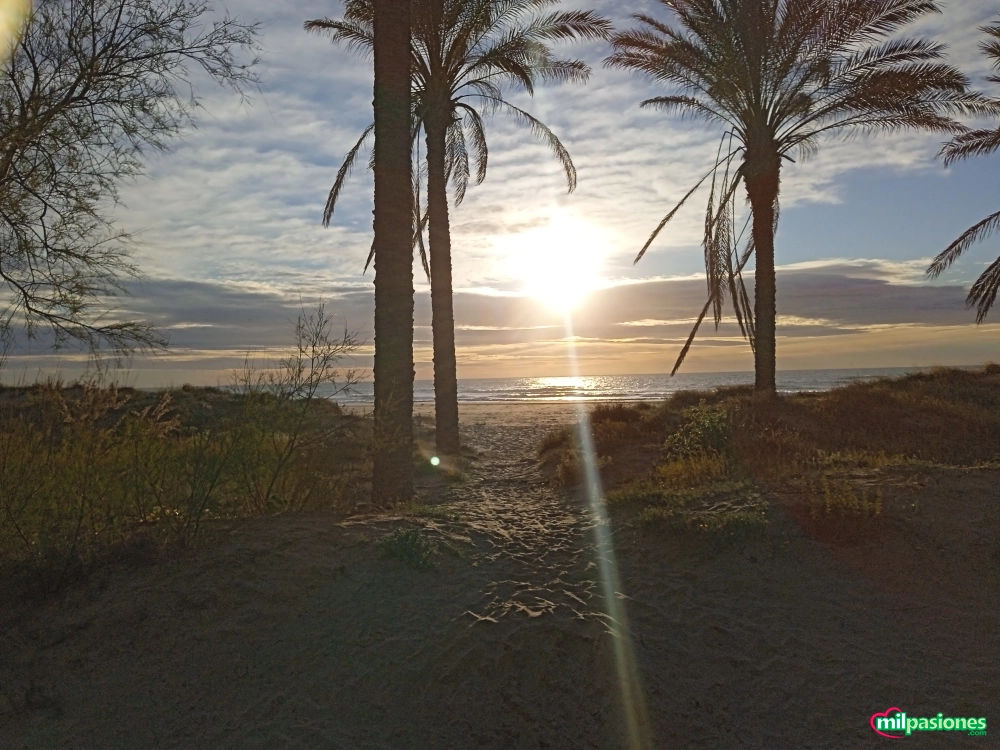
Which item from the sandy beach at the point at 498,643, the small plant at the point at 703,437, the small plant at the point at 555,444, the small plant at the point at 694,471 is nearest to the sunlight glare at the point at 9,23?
the sandy beach at the point at 498,643

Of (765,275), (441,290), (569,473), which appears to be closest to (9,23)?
(441,290)

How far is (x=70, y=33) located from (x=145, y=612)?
6253 millimetres

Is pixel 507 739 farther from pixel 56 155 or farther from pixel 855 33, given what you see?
pixel 855 33

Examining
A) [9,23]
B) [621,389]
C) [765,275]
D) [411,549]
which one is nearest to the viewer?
[411,549]

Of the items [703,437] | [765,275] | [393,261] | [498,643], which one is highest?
[765,275]

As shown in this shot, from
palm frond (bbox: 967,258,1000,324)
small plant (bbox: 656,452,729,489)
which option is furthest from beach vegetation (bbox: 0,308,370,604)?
palm frond (bbox: 967,258,1000,324)

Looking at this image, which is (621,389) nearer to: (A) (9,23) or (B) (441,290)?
(B) (441,290)

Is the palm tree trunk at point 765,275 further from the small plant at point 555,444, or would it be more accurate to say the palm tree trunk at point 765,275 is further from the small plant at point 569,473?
the small plant at point 569,473

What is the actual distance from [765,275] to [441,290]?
7.71m

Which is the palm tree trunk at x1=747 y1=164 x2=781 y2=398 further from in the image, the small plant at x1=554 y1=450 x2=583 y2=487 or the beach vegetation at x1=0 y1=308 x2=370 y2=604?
the beach vegetation at x1=0 y1=308 x2=370 y2=604

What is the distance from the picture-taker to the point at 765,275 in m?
15.3

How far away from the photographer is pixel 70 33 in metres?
7.12

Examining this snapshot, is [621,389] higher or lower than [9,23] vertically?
lower

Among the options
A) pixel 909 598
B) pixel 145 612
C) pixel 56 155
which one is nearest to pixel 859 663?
pixel 909 598
